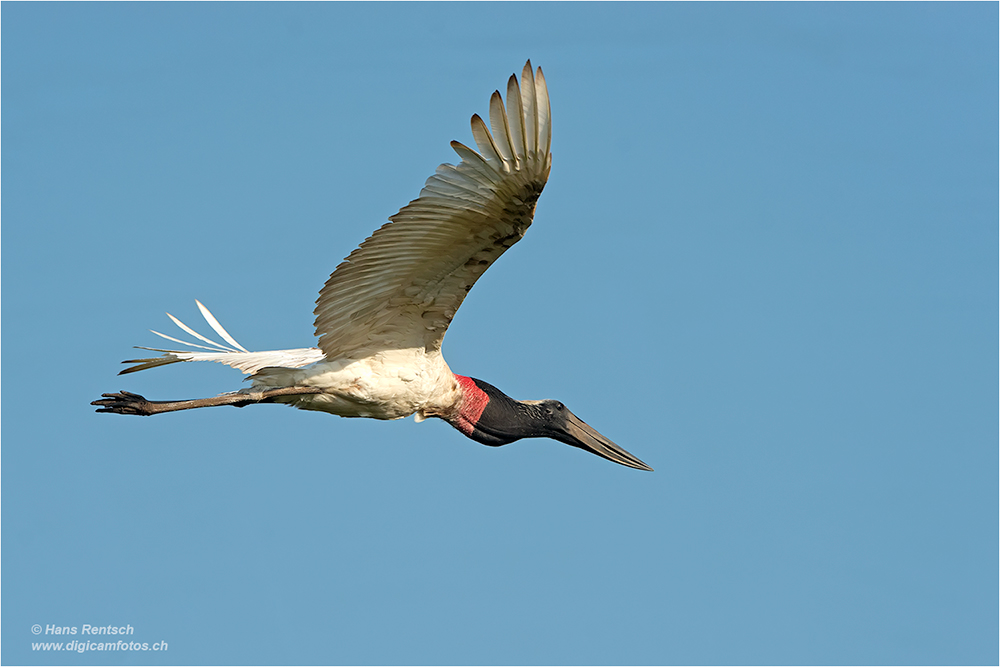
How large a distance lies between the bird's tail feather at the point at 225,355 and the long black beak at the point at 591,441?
2213 mm

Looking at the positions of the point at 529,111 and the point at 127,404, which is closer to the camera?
the point at 529,111

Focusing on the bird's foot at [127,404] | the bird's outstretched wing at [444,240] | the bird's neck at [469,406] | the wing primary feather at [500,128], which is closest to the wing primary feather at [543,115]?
the bird's outstretched wing at [444,240]

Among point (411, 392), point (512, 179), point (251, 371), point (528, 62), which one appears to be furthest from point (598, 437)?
point (528, 62)

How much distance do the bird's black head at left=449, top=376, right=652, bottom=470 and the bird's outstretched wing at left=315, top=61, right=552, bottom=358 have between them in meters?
0.93

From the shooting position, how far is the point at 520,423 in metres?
10.1

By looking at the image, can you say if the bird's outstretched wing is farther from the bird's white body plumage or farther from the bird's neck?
the bird's neck

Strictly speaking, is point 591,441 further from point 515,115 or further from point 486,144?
point 515,115

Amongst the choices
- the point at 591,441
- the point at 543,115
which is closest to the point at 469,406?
the point at 591,441

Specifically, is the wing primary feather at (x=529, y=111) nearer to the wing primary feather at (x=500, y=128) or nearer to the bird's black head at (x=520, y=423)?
the wing primary feather at (x=500, y=128)

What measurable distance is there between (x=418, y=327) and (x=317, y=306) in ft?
2.60

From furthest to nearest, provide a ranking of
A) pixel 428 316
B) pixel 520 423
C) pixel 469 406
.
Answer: pixel 520 423
pixel 469 406
pixel 428 316

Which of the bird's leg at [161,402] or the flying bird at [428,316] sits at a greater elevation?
the flying bird at [428,316]

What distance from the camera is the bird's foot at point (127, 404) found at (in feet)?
28.2

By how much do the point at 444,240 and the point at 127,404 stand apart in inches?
106
